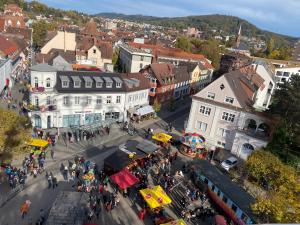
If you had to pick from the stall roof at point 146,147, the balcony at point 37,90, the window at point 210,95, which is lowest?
the stall roof at point 146,147

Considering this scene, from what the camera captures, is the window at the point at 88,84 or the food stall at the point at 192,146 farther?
the window at the point at 88,84

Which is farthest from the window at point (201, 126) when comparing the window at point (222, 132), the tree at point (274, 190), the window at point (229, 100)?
the tree at point (274, 190)

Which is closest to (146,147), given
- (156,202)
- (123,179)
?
(123,179)

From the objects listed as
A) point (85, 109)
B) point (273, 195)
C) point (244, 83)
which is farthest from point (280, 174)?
point (85, 109)

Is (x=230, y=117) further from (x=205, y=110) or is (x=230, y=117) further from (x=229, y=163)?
(x=229, y=163)

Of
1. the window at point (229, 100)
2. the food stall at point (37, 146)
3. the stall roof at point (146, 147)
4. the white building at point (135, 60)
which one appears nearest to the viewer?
the food stall at point (37, 146)

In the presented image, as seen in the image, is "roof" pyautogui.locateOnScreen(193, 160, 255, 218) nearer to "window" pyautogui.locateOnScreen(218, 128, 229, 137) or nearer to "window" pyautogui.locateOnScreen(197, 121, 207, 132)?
"window" pyautogui.locateOnScreen(218, 128, 229, 137)

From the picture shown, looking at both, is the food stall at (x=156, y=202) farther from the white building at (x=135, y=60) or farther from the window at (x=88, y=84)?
the white building at (x=135, y=60)
